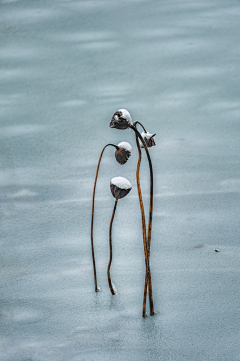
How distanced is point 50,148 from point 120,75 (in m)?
1.10

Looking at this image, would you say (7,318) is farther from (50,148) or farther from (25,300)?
(50,148)

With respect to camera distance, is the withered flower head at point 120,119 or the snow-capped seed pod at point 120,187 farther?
the snow-capped seed pod at point 120,187

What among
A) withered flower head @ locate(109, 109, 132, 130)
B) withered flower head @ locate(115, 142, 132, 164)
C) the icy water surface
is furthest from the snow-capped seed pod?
the icy water surface

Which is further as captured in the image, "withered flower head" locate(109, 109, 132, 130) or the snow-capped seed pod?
the snow-capped seed pod

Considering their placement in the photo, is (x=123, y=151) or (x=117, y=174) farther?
(x=117, y=174)

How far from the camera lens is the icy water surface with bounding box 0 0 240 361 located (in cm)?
130

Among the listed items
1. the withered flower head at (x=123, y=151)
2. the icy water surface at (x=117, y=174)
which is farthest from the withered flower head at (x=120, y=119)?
the icy water surface at (x=117, y=174)

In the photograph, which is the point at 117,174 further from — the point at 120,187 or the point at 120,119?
the point at 120,119

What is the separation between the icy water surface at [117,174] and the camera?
130 centimetres

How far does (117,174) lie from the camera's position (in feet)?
8.99

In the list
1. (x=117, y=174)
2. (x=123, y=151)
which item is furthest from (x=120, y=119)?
(x=117, y=174)

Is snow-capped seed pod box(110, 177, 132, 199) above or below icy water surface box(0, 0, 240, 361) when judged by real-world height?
above

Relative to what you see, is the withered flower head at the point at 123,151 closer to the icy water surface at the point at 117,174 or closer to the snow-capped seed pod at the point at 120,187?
the snow-capped seed pod at the point at 120,187

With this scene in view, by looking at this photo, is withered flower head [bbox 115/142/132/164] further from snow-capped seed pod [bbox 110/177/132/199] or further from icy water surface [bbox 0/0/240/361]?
icy water surface [bbox 0/0/240/361]
